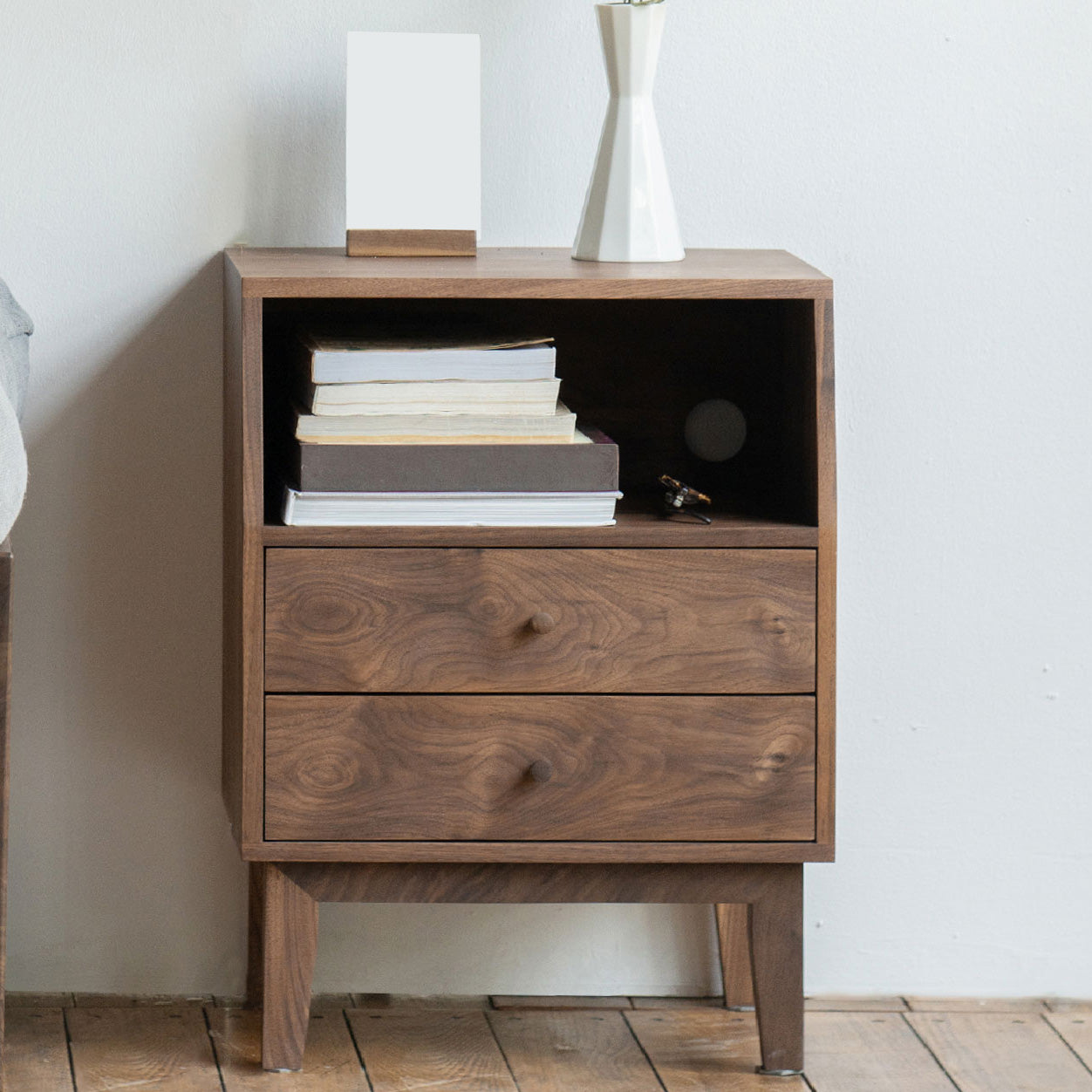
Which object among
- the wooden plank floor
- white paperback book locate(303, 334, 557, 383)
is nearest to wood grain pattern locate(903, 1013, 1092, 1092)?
the wooden plank floor

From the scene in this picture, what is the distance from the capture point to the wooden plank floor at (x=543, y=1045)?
4.73 ft

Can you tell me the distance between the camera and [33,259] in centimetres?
151

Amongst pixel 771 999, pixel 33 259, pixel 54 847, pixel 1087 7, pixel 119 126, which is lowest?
pixel 771 999

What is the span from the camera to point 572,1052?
1.52m

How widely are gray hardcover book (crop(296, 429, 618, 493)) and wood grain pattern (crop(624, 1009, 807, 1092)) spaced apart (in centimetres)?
58

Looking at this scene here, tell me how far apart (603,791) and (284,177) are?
69 centimetres

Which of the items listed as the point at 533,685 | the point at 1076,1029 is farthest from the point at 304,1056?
the point at 1076,1029

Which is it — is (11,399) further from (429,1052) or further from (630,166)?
(429,1052)

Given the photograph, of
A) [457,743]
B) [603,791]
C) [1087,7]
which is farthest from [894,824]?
[1087,7]

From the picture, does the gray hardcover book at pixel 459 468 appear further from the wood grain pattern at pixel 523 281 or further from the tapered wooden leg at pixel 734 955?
the tapered wooden leg at pixel 734 955

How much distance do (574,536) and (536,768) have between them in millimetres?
203

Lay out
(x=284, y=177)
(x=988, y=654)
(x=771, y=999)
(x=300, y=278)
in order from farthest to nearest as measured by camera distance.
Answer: (x=988, y=654) < (x=284, y=177) < (x=771, y=999) < (x=300, y=278)

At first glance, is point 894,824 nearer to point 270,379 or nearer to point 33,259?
point 270,379

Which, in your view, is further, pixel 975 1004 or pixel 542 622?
pixel 975 1004
